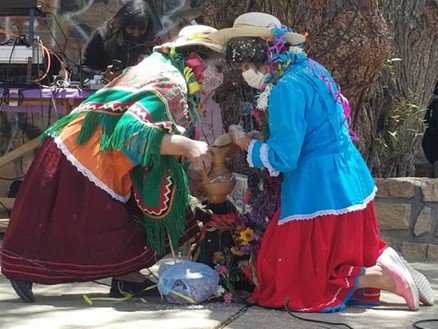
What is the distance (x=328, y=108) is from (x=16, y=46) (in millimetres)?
2909

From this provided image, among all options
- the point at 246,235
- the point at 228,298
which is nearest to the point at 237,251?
the point at 246,235

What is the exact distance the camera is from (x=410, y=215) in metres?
6.12

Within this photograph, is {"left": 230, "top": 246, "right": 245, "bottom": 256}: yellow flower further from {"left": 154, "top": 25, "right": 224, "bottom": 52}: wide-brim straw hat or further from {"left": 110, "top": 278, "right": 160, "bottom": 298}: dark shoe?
{"left": 154, "top": 25, "right": 224, "bottom": 52}: wide-brim straw hat

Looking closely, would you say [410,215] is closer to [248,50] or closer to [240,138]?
[240,138]

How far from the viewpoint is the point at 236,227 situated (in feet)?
15.3

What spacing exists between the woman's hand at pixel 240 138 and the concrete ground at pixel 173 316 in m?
0.79

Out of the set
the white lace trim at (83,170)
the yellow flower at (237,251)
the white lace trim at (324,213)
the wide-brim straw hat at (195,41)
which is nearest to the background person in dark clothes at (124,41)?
the wide-brim straw hat at (195,41)

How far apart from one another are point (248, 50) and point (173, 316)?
4.23 feet

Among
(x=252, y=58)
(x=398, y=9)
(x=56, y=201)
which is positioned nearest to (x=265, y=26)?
(x=252, y=58)

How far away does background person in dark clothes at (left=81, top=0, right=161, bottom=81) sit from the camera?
290 inches

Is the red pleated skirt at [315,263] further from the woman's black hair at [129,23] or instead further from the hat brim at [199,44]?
the woman's black hair at [129,23]

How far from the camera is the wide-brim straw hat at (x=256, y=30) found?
14.3 feet

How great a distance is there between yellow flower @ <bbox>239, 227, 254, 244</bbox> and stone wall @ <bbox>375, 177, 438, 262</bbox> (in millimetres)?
1745

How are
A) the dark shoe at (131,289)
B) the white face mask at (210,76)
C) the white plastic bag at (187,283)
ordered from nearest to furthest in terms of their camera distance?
the white plastic bag at (187,283) < the white face mask at (210,76) < the dark shoe at (131,289)
